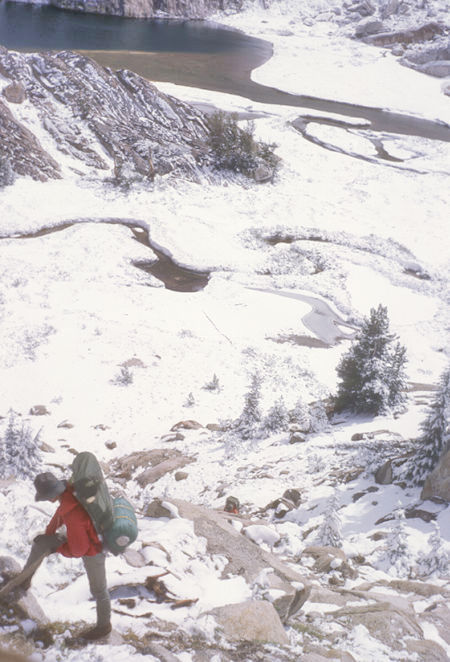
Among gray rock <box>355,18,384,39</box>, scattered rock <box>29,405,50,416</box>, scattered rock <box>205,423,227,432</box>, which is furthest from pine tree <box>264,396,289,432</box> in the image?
gray rock <box>355,18,384,39</box>

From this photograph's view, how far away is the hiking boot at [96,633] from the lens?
3412mm

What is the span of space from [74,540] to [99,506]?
0.32m

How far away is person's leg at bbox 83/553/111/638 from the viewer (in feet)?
10.9

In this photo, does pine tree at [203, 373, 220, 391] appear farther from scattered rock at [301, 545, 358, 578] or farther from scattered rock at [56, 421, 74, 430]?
scattered rock at [301, 545, 358, 578]

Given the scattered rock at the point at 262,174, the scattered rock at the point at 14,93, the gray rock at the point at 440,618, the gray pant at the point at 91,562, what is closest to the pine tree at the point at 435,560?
the gray rock at the point at 440,618

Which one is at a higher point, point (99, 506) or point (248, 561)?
point (99, 506)

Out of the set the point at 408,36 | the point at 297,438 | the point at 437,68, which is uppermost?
the point at 408,36

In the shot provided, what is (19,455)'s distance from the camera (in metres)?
8.99

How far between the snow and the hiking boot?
0.47ft

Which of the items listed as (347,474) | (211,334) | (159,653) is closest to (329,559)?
(347,474)

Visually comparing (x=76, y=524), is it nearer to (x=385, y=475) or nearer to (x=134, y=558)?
(x=134, y=558)

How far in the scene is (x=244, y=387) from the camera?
1434cm

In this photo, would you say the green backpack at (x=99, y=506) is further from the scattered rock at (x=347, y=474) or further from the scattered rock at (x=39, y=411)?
the scattered rock at (x=39, y=411)

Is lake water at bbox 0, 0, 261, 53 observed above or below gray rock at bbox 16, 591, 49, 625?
above
